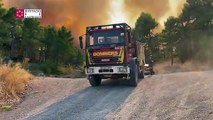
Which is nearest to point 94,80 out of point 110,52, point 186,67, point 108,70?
point 108,70

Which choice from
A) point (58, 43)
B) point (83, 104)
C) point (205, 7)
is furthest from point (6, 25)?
point (83, 104)

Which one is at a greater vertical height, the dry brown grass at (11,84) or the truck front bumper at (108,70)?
the truck front bumper at (108,70)

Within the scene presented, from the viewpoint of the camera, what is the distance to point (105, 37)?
18797mm

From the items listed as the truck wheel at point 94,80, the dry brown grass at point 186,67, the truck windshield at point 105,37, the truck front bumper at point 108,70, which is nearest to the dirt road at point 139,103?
the truck front bumper at point 108,70

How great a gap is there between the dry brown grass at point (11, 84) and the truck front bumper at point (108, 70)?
11.2 ft

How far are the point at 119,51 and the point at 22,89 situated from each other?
5008 mm

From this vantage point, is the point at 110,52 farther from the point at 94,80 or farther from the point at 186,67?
the point at 186,67

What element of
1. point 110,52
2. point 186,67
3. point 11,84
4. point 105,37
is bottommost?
point 11,84

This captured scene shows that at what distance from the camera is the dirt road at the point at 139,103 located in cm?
1176

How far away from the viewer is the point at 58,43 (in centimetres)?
7438

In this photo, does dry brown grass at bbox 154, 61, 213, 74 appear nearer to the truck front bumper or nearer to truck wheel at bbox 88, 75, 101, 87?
truck wheel at bbox 88, 75, 101, 87

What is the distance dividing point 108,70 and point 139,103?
4933 mm

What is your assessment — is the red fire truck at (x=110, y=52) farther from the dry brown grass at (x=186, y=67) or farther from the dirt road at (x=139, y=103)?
the dry brown grass at (x=186, y=67)

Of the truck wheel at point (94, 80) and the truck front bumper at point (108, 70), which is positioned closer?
the truck front bumper at point (108, 70)
